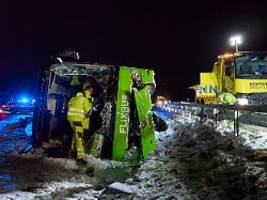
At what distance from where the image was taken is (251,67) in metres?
17.0

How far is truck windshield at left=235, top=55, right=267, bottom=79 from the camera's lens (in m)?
16.8

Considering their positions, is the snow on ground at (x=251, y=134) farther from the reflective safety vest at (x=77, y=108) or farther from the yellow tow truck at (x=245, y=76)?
the yellow tow truck at (x=245, y=76)

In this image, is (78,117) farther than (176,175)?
Yes

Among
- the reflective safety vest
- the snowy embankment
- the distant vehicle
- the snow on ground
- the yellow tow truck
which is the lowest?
the snowy embankment

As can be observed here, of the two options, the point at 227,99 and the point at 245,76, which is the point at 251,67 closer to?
the point at 245,76

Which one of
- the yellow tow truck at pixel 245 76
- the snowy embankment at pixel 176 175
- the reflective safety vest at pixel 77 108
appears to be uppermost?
the yellow tow truck at pixel 245 76

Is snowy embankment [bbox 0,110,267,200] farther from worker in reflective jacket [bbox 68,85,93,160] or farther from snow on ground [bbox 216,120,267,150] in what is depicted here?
worker in reflective jacket [bbox 68,85,93,160]

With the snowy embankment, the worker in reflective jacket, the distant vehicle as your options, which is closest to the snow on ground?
the snowy embankment

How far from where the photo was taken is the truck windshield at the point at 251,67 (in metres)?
16.8

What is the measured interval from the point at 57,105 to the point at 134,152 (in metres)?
3.02

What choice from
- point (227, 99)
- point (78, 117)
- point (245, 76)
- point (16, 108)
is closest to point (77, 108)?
point (78, 117)

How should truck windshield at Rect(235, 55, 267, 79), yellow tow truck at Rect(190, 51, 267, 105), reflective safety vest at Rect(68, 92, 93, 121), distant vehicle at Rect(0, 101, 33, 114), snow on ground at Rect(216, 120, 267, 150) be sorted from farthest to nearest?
distant vehicle at Rect(0, 101, 33, 114) < truck windshield at Rect(235, 55, 267, 79) < yellow tow truck at Rect(190, 51, 267, 105) < reflective safety vest at Rect(68, 92, 93, 121) < snow on ground at Rect(216, 120, 267, 150)

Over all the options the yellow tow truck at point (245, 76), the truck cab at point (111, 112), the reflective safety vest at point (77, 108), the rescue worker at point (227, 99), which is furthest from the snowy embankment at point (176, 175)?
the yellow tow truck at point (245, 76)

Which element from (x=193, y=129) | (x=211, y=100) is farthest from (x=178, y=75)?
(x=193, y=129)
